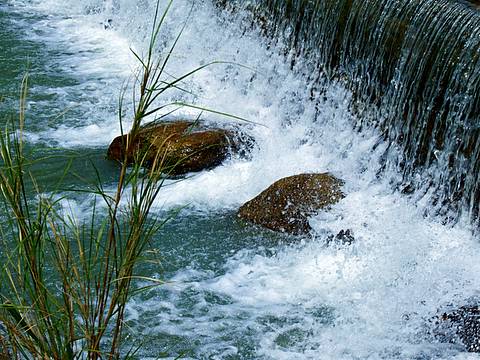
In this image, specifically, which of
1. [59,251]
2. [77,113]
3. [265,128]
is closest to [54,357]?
[59,251]

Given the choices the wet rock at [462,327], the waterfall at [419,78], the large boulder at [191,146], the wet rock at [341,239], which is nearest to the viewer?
the wet rock at [462,327]

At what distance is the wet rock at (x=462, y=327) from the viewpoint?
4.64 m

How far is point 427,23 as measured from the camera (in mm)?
6375

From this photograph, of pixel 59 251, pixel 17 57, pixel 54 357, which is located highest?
pixel 59 251

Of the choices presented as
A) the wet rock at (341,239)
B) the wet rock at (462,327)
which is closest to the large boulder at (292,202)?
the wet rock at (341,239)

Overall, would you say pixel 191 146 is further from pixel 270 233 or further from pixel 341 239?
pixel 341 239

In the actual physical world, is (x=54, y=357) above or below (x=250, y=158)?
above

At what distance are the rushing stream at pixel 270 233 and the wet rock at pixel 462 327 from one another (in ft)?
0.15

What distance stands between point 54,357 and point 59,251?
33 centimetres

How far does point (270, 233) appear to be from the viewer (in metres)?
5.98

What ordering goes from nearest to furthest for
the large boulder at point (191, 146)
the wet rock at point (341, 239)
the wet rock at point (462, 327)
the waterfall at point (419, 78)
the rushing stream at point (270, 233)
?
the wet rock at point (462, 327), the rushing stream at point (270, 233), the wet rock at point (341, 239), the waterfall at point (419, 78), the large boulder at point (191, 146)

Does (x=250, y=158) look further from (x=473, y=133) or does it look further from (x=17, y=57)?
(x=17, y=57)

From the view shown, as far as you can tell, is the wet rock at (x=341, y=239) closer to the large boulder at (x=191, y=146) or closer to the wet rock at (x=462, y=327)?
the wet rock at (x=462, y=327)

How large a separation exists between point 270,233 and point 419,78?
1482 mm
